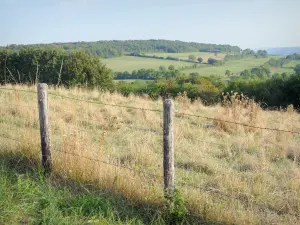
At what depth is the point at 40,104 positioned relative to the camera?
462 cm

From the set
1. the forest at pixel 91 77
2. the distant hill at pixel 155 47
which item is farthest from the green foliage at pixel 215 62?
the forest at pixel 91 77

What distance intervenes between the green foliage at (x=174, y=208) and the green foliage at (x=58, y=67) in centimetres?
2924

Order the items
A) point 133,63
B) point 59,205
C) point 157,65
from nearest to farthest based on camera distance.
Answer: point 59,205 < point 157,65 < point 133,63

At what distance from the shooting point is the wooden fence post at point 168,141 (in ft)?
11.8

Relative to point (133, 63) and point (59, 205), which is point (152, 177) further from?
point (133, 63)

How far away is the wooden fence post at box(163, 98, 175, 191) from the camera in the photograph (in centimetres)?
361

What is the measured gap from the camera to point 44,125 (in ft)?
15.5

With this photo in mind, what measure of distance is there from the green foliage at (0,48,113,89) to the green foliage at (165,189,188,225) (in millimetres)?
29244

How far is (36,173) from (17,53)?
131 feet

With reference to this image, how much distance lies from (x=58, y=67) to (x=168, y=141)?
3603 centimetres

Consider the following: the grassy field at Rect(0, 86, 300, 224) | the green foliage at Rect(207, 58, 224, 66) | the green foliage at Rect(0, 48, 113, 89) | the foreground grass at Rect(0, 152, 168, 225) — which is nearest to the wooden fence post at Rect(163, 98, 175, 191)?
the grassy field at Rect(0, 86, 300, 224)

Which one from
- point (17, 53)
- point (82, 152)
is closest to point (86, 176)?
point (82, 152)

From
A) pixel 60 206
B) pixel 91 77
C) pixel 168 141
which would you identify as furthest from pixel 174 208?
pixel 91 77

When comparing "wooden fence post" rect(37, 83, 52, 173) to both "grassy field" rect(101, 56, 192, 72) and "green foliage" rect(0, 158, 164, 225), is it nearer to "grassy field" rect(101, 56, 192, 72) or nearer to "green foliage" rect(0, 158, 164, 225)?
"green foliage" rect(0, 158, 164, 225)
